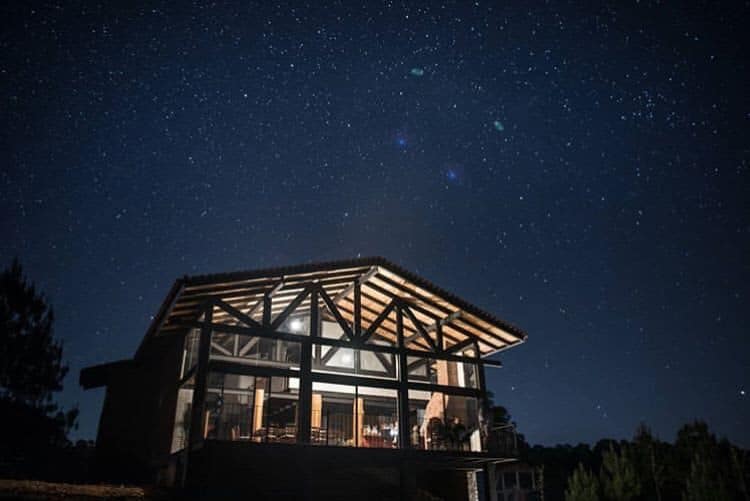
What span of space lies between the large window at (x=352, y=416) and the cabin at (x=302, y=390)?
54mm

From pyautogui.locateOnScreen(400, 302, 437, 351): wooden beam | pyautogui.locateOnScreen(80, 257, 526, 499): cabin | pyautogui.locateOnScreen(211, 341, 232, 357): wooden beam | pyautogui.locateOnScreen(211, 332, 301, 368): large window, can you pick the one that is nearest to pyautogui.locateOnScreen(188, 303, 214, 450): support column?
pyautogui.locateOnScreen(80, 257, 526, 499): cabin

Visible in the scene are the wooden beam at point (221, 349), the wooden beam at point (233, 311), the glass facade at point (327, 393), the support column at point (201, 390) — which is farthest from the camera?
the wooden beam at point (221, 349)

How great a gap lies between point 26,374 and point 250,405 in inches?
380

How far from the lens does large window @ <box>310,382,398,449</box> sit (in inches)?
683

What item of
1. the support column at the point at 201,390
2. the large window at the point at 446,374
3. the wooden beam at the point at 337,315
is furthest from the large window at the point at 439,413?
Answer: the support column at the point at 201,390

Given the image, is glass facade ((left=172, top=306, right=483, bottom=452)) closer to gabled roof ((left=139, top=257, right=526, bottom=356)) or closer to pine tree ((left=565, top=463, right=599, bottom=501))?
gabled roof ((left=139, top=257, right=526, bottom=356))

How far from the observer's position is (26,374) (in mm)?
20125

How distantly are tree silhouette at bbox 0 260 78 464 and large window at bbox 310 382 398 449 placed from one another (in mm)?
11044

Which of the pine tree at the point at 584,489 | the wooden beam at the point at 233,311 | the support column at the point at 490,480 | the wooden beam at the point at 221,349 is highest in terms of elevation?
the wooden beam at the point at 233,311

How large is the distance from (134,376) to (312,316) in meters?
9.65

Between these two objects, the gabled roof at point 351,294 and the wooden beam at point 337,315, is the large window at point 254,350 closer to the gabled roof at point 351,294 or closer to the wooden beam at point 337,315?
the gabled roof at point 351,294

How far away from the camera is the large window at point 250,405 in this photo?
1577 cm

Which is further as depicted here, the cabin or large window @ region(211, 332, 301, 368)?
large window @ region(211, 332, 301, 368)

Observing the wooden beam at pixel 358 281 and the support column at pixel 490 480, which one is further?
the support column at pixel 490 480
